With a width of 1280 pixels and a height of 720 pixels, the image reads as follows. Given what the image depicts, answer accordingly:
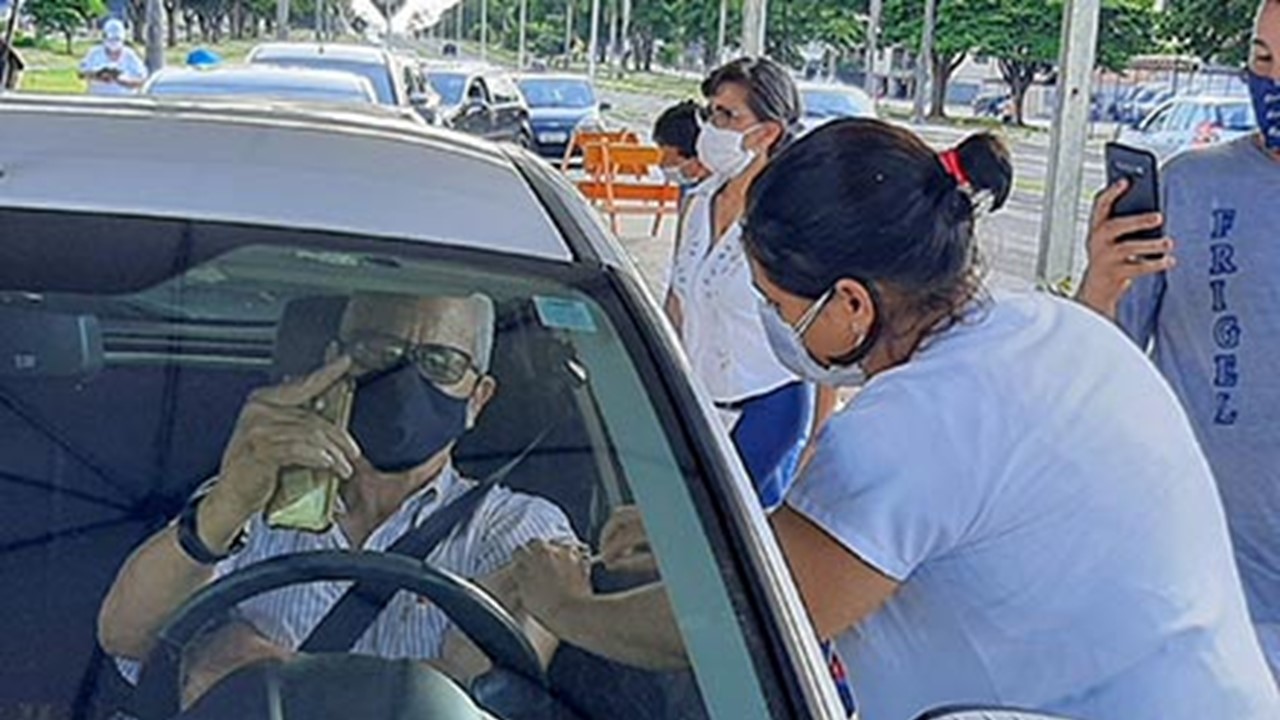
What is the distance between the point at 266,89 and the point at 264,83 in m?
0.27

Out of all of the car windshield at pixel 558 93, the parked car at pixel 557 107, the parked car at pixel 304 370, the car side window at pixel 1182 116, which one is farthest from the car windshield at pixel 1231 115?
the parked car at pixel 304 370

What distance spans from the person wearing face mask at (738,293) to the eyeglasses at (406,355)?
188 cm

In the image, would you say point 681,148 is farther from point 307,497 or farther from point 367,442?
point 307,497

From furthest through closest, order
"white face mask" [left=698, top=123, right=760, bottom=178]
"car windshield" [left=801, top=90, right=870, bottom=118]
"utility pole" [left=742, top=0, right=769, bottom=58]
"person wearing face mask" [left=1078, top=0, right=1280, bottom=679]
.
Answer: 1. "car windshield" [left=801, top=90, right=870, bottom=118]
2. "utility pole" [left=742, top=0, right=769, bottom=58]
3. "white face mask" [left=698, top=123, right=760, bottom=178]
4. "person wearing face mask" [left=1078, top=0, right=1280, bottom=679]

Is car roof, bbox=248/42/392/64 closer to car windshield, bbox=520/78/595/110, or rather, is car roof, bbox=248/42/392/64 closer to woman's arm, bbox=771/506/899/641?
car windshield, bbox=520/78/595/110

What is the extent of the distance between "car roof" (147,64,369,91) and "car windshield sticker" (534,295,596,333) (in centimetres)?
801

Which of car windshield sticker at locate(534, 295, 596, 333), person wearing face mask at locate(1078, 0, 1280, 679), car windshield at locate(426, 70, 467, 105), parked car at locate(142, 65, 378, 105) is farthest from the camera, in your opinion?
car windshield at locate(426, 70, 467, 105)

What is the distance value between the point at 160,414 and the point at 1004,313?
40.1 inches

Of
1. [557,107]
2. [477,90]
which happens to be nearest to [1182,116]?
[557,107]

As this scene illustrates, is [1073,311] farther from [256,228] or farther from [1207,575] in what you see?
[256,228]

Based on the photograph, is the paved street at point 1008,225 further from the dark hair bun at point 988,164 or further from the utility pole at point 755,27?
the utility pole at point 755,27

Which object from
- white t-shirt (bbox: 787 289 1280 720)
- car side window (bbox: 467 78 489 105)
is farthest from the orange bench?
white t-shirt (bbox: 787 289 1280 720)

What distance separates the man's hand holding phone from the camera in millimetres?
2541

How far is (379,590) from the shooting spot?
1.68 meters
